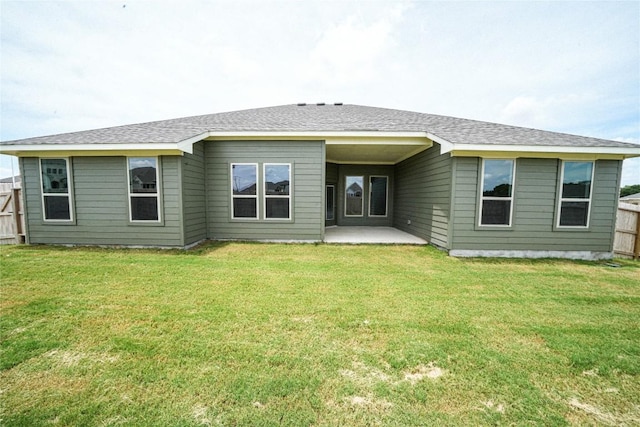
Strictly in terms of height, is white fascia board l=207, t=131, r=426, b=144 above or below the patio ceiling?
above

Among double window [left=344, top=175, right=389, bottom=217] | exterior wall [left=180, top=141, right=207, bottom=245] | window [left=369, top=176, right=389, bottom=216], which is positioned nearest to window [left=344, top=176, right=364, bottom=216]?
double window [left=344, top=175, right=389, bottom=217]

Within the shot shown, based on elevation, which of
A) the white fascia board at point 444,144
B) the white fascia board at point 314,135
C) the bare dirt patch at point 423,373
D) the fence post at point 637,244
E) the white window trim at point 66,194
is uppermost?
the white fascia board at point 314,135

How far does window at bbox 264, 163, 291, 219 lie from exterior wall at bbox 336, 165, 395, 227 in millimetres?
4363

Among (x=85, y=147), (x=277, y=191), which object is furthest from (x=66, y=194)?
(x=277, y=191)

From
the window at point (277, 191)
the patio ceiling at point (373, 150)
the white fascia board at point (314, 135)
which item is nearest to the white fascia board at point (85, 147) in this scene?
the white fascia board at point (314, 135)

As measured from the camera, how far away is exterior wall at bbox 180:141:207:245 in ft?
21.5

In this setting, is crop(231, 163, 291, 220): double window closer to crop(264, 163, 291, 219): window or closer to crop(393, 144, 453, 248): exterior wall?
crop(264, 163, 291, 219): window

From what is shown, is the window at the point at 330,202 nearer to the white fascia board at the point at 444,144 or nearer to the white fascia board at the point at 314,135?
the white fascia board at the point at 314,135

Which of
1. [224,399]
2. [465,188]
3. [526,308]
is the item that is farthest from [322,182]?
[224,399]

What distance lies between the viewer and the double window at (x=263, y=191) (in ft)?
24.2

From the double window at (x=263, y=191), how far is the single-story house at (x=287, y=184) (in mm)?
30

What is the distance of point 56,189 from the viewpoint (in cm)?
678

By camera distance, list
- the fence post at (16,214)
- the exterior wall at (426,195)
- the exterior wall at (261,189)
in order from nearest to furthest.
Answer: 1. the exterior wall at (426,195)
2. the fence post at (16,214)
3. the exterior wall at (261,189)

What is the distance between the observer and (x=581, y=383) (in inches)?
81.7
